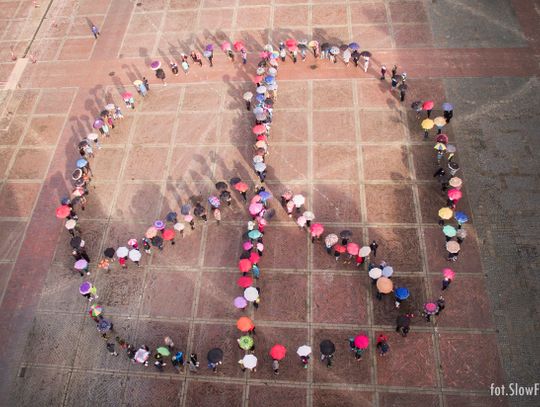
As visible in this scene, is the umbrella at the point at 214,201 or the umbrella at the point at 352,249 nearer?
the umbrella at the point at 352,249

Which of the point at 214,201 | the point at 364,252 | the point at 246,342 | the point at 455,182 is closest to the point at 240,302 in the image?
the point at 246,342

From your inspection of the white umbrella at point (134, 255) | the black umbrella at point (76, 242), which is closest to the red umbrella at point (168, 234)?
the white umbrella at point (134, 255)

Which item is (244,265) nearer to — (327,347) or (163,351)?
(163,351)

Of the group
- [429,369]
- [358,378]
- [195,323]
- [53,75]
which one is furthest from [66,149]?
[429,369]

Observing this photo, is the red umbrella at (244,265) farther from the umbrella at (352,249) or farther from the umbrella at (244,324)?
the umbrella at (352,249)

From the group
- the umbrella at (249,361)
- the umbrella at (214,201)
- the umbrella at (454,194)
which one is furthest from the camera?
the umbrella at (214,201)
